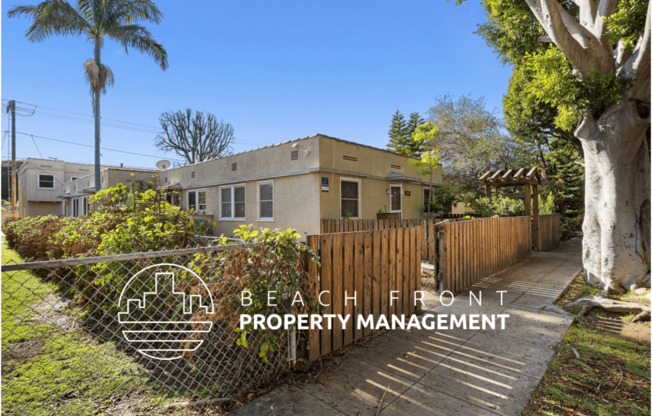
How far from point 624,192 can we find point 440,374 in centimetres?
533

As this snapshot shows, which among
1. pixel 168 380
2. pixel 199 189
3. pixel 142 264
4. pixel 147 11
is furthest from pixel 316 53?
pixel 168 380

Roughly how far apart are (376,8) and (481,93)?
13.9 m

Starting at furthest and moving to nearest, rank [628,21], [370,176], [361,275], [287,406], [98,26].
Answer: [98,26] < [370,176] < [628,21] < [361,275] < [287,406]

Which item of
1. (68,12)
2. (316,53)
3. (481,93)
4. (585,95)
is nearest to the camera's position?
(585,95)

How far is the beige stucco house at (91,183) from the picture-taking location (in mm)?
17453

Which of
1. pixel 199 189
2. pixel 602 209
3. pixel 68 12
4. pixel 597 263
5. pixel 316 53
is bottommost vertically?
pixel 597 263

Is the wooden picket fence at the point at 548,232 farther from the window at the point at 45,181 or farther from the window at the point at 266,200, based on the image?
the window at the point at 45,181

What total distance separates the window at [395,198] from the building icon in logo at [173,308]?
1016cm

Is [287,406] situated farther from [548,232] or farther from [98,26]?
[98,26]

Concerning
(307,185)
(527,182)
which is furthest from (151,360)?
(527,182)

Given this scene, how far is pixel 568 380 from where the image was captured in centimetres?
281

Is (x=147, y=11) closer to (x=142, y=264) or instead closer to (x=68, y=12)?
(x=68, y=12)

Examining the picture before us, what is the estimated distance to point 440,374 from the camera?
2869 millimetres

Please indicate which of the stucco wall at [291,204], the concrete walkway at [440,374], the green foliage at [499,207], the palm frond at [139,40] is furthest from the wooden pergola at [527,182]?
the palm frond at [139,40]
